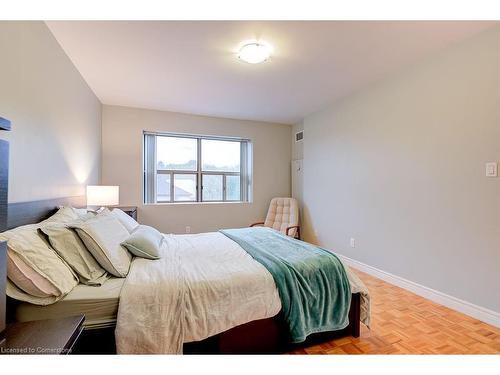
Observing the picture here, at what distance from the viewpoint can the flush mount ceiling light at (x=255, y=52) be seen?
228 centimetres

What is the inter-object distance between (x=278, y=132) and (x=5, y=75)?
416cm

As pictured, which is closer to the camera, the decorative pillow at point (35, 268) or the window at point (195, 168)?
the decorative pillow at point (35, 268)

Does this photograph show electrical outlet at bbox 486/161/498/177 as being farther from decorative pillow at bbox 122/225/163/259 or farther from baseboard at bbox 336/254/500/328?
decorative pillow at bbox 122/225/163/259

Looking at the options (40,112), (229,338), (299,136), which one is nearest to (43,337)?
(229,338)

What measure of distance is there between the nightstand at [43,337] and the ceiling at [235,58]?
6.95 ft

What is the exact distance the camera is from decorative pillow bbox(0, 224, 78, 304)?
47.8 inches

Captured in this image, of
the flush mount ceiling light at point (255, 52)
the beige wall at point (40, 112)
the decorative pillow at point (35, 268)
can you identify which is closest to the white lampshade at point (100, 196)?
the beige wall at point (40, 112)

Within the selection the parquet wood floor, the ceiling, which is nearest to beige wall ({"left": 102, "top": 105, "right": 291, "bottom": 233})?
the ceiling

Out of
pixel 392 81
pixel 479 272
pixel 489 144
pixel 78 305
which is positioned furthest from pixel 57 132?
pixel 479 272

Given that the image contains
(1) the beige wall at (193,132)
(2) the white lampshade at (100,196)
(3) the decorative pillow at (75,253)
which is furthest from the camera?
(1) the beige wall at (193,132)

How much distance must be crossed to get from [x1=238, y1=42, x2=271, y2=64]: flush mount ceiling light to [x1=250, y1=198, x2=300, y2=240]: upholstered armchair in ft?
9.05

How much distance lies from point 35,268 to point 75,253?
0.27m

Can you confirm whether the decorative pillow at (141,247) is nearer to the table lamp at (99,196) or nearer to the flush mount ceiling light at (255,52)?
the table lamp at (99,196)

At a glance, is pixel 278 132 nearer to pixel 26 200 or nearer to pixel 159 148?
pixel 159 148
